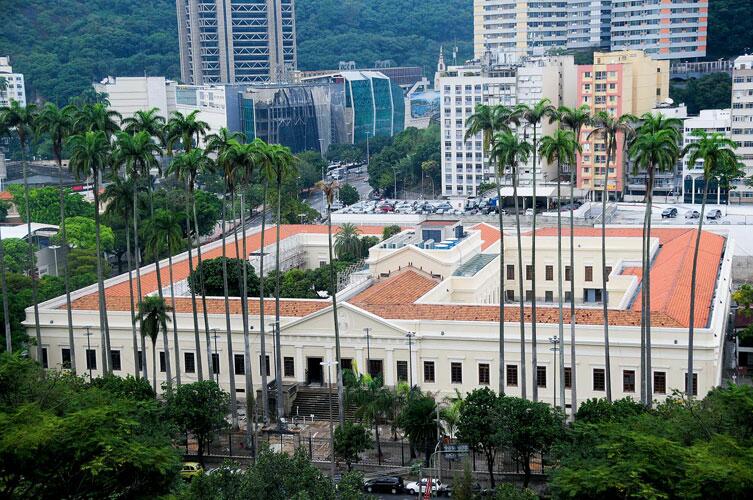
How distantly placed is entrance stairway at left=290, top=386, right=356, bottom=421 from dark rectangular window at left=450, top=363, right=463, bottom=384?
20.3 feet

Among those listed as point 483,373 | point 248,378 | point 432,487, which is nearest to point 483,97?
point 483,373

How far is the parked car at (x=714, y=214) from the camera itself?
11588cm

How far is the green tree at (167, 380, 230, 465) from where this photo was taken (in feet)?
163

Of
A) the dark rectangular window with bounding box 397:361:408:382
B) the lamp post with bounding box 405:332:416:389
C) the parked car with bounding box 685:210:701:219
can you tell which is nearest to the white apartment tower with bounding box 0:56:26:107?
the parked car with bounding box 685:210:701:219

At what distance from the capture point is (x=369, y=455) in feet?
171

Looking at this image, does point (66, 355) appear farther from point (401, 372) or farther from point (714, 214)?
point (714, 214)

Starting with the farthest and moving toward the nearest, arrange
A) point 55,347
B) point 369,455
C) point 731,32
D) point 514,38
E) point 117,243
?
1. point 514,38
2. point 731,32
3. point 117,243
4. point 55,347
5. point 369,455

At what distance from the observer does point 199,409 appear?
50.0 meters

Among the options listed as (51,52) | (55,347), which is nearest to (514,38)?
(51,52)

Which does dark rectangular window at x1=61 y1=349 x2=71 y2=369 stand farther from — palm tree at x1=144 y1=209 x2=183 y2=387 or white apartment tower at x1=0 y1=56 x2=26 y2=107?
white apartment tower at x1=0 y1=56 x2=26 y2=107

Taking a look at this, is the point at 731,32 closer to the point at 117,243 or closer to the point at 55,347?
the point at 117,243

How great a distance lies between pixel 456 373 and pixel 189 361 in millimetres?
15297

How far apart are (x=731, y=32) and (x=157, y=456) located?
532ft

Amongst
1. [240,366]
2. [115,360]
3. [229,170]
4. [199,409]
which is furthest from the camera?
[115,360]
